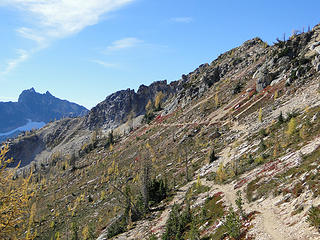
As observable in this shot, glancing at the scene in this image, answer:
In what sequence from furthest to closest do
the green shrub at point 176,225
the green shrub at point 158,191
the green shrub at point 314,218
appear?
the green shrub at point 158,191
the green shrub at point 176,225
the green shrub at point 314,218

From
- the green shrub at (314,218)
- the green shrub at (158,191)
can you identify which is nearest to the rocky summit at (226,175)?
the green shrub at (314,218)

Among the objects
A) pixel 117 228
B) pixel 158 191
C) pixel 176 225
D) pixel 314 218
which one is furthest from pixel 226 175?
pixel 314 218

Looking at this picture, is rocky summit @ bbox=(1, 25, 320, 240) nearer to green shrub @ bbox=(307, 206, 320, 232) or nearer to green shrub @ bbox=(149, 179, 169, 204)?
green shrub @ bbox=(307, 206, 320, 232)

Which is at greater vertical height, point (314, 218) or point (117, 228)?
point (314, 218)

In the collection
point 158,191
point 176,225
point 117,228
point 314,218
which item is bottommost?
point 117,228

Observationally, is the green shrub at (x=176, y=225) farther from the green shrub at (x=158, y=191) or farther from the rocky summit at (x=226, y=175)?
the green shrub at (x=158, y=191)

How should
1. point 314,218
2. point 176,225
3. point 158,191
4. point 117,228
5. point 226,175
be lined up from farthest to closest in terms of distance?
point 158,191, point 117,228, point 226,175, point 176,225, point 314,218

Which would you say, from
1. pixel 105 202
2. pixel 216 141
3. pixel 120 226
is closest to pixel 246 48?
pixel 216 141

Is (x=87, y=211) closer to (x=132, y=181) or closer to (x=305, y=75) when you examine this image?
(x=132, y=181)

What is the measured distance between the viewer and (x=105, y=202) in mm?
53062

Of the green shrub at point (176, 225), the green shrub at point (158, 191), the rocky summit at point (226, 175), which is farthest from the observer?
the green shrub at point (158, 191)

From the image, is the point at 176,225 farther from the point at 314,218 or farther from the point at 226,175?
the point at 314,218

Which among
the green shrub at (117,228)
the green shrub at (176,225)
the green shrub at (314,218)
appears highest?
the green shrub at (314,218)

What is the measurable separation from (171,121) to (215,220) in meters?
76.9
